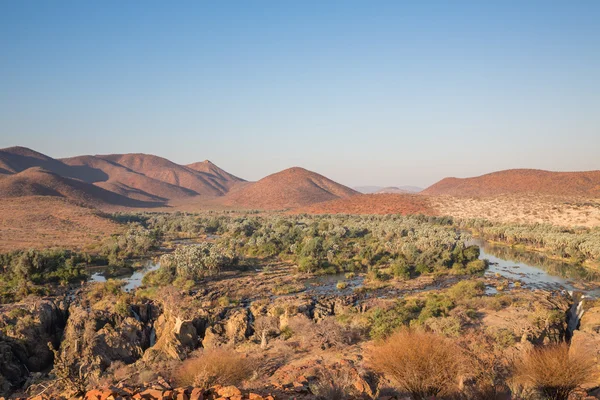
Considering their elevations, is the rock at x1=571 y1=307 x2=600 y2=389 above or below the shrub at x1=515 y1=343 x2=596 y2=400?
below

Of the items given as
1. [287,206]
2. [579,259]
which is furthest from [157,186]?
[579,259]

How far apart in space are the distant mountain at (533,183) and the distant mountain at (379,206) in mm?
13011

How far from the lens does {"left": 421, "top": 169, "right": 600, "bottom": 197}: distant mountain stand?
270 ft

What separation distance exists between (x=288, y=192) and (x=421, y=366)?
119m

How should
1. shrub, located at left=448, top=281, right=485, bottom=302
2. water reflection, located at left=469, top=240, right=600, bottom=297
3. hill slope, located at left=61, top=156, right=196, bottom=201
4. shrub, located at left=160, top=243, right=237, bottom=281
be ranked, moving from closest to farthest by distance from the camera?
1. shrub, located at left=448, top=281, right=485, bottom=302
2. water reflection, located at left=469, top=240, right=600, bottom=297
3. shrub, located at left=160, top=243, right=237, bottom=281
4. hill slope, located at left=61, top=156, right=196, bottom=201

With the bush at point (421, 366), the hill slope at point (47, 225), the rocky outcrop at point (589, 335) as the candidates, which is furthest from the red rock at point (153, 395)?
the hill slope at point (47, 225)

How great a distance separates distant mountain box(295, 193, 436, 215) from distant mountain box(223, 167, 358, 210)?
2572cm

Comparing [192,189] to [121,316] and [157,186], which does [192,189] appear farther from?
[121,316]

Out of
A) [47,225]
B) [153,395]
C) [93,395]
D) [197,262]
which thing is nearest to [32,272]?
[197,262]

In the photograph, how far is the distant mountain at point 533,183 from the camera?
82375 mm

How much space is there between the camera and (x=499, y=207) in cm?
7075

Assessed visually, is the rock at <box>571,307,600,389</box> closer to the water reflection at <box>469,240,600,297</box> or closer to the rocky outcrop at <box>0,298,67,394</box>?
the water reflection at <box>469,240,600,297</box>

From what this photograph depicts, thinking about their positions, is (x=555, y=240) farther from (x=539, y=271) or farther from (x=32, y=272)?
(x=32, y=272)

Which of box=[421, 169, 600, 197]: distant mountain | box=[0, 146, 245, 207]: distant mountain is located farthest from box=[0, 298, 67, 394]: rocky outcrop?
box=[0, 146, 245, 207]: distant mountain
